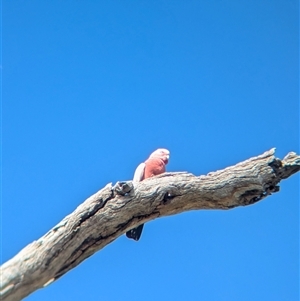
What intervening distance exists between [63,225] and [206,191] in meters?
1.15

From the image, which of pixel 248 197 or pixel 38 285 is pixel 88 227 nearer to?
pixel 38 285

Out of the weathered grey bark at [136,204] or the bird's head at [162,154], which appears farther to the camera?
the bird's head at [162,154]

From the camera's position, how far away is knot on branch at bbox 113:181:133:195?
14.1 ft

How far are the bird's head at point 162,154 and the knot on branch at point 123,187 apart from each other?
6.63 ft

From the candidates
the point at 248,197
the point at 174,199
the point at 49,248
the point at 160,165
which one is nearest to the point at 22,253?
the point at 49,248

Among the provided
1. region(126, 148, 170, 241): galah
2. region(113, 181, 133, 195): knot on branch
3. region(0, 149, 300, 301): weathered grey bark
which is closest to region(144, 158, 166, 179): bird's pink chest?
region(126, 148, 170, 241): galah

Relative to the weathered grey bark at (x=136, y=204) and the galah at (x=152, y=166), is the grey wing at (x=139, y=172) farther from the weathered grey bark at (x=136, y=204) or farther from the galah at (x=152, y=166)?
the weathered grey bark at (x=136, y=204)

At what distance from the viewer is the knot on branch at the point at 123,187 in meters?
4.29

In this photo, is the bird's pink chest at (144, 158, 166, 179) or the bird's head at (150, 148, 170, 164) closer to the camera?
the bird's pink chest at (144, 158, 166, 179)

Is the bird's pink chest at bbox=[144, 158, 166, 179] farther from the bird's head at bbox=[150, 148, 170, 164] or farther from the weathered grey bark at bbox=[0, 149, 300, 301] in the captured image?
the weathered grey bark at bbox=[0, 149, 300, 301]

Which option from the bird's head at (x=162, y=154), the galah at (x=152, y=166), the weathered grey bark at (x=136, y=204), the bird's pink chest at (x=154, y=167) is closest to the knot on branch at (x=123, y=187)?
the weathered grey bark at (x=136, y=204)

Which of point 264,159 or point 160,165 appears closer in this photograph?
point 264,159

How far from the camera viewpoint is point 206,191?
14.4 ft

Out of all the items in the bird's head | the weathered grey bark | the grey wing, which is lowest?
the weathered grey bark
